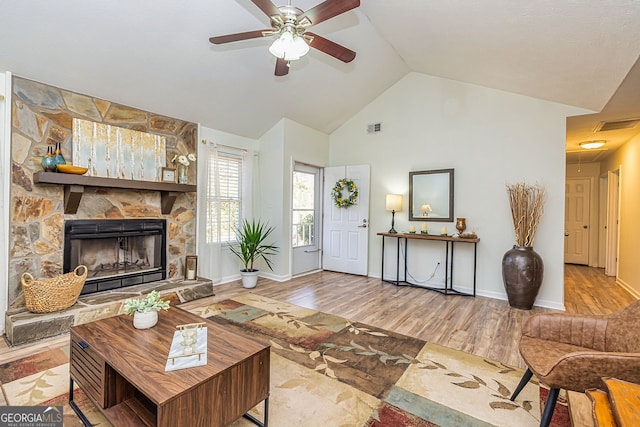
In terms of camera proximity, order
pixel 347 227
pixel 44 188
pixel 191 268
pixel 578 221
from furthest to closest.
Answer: pixel 578 221
pixel 347 227
pixel 191 268
pixel 44 188

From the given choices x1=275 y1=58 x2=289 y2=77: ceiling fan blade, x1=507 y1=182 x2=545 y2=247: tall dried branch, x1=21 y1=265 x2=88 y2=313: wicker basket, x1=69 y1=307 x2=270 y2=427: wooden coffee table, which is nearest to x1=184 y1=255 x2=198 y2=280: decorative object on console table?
x1=21 y1=265 x2=88 y2=313: wicker basket

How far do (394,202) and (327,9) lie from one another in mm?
3336

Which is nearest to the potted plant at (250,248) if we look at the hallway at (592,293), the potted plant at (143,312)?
the potted plant at (143,312)

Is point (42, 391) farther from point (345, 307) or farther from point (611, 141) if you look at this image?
point (611, 141)

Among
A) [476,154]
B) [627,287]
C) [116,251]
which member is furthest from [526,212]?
[116,251]

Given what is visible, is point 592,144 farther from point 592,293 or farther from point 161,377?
point 161,377

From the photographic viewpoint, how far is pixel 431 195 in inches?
188

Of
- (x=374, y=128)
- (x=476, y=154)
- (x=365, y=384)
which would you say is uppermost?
(x=374, y=128)

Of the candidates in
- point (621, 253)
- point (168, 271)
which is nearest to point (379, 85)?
point (168, 271)

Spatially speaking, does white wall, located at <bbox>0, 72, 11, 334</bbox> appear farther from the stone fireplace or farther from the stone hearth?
the stone hearth

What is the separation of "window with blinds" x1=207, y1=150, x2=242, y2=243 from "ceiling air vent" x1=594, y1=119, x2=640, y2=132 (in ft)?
17.5

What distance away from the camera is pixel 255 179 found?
5184 millimetres

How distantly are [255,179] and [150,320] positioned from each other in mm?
3521

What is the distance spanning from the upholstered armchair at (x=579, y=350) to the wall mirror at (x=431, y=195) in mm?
2847
